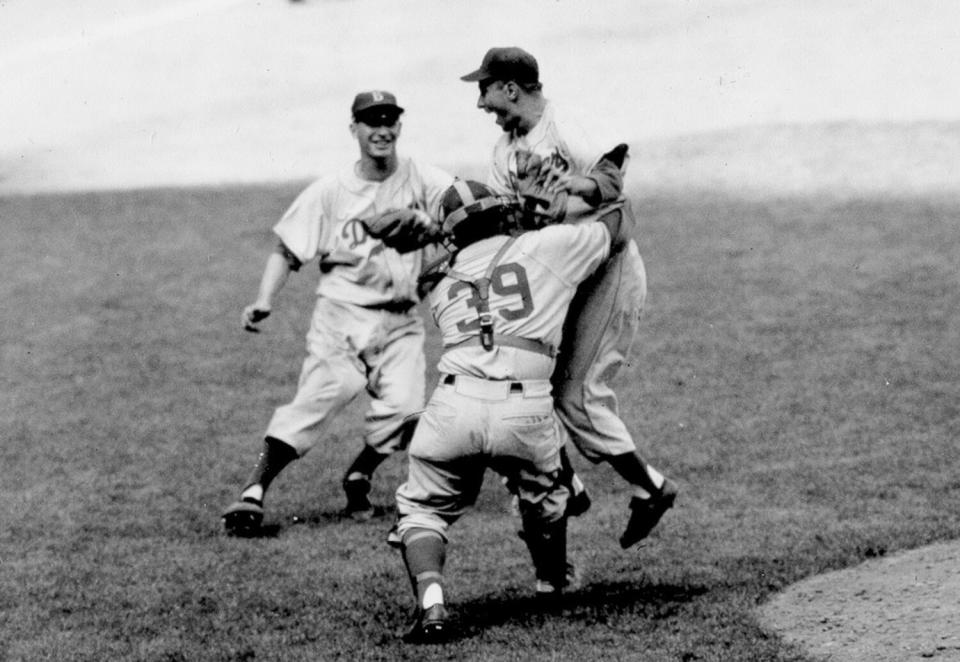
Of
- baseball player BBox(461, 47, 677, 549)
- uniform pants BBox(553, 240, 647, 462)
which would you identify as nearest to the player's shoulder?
baseball player BBox(461, 47, 677, 549)

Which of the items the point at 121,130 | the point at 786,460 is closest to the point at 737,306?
the point at 786,460

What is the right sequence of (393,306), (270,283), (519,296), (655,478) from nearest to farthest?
(519,296)
(655,478)
(270,283)
(393,306)

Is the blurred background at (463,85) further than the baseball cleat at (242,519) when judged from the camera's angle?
Yes

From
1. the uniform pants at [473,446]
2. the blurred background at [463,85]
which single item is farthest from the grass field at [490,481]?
the blurred background at [463,85]

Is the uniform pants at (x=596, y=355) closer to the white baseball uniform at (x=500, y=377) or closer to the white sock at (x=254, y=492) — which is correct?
the white baseball uniform at (x=500, y=377)

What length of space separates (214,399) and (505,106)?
5.24 metres

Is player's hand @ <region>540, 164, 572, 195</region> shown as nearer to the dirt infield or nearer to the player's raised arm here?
the player's raised arm

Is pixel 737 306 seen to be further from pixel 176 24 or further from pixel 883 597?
pixel 176 24

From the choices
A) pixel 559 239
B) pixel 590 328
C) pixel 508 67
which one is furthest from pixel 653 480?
pixel 508 67

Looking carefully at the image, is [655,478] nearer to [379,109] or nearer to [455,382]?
[455,382]

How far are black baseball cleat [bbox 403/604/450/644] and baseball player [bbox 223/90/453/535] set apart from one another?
248 cm

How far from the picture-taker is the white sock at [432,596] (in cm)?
536

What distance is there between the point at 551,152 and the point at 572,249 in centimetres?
56

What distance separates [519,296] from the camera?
563 centimetres
